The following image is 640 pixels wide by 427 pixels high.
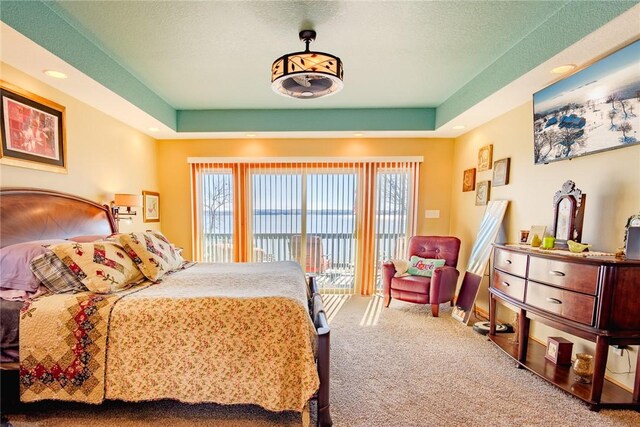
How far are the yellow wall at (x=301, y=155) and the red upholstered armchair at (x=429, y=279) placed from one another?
21.3 inches

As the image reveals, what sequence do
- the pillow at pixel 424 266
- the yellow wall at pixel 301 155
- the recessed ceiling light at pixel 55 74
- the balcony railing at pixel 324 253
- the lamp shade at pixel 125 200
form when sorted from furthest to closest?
the balcony railing at pixel 324 253 → the yellow wall at pixel 301 155 → the pillow at pixel 424 266 → the lamp shade at pixel 125 200 → the recessed ceiling light at pixel 55 74

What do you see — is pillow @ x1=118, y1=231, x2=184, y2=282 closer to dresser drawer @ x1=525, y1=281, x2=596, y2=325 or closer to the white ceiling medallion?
the white ceiling medallion

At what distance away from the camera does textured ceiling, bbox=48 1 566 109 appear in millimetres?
1920

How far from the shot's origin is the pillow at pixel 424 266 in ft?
12.2

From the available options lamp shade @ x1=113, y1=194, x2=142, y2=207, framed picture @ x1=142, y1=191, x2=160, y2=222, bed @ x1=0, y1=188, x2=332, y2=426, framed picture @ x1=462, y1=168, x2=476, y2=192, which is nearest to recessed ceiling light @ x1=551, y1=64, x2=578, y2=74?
framed picture @ x1=462, y1=168, x2=476, y2=192

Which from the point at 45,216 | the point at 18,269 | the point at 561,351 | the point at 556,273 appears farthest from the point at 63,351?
the point at 561,351

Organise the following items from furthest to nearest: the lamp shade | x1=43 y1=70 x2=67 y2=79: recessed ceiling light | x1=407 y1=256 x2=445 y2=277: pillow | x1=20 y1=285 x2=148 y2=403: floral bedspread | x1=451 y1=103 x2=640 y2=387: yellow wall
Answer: x1=407 y1=256 x2=445 y2=277: pillow
the lamp shade
x1=43 y1=70 x2=67 y2=79: recessed ceiling light
x1=451 y1=103 x2=640 y2=387: yellow wall
x1=20 y1=285 x2=148 y2=403: floral bedspread

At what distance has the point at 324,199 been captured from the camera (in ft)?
14.5

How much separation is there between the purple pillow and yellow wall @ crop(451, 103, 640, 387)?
13.5ft

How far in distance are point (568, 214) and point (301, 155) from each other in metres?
3.28

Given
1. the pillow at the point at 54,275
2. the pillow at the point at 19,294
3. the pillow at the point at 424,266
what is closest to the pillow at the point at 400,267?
the pillow at the point at 424,266

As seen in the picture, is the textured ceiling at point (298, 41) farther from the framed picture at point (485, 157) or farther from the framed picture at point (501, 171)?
the framed picture at point (501, 171)

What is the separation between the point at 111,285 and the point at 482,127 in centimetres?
437

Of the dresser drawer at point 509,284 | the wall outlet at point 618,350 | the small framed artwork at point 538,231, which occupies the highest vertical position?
the small framed artwork at point 538,231
